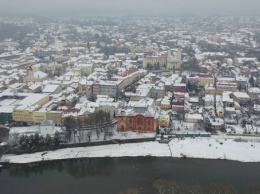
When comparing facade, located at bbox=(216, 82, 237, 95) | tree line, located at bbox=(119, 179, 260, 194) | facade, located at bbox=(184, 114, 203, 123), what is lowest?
facade, located at bbox=(184, 114, 203, 123)

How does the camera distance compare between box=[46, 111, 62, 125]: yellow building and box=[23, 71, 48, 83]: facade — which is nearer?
box=[46, 111, 62, 125]: yellow building

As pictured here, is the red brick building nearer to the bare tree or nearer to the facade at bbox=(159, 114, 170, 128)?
the facade at bbox=(159, 114, 170, 128)

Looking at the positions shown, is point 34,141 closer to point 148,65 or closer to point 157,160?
point 157,160

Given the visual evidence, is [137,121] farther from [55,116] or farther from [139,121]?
[55,116]

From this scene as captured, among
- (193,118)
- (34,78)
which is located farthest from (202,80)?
(34,78)

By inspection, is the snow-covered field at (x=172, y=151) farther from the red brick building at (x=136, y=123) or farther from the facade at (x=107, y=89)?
the facade at (x=107, y=89)

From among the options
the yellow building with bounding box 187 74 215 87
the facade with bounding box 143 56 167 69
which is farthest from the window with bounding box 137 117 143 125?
the facade with bounding box 143 56 167 69

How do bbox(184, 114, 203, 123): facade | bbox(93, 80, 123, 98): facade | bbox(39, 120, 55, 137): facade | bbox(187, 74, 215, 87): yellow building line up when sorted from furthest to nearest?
bbox(187, 74, 215, 87): yellow building
bbox(93, 80, 123, 98): facade
bbox(184, 114, 203, 123): facade
bbox(39, 120, 55, 137): facade
